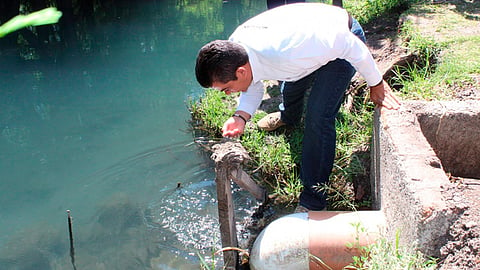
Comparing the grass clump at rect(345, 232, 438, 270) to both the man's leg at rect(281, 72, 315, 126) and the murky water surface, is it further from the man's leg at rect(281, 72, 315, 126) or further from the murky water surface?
the man's leg at rect(281, 72, 315, 126)

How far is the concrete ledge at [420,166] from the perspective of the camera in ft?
6.31

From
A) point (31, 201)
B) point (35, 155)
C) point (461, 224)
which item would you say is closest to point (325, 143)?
point (461, 224)

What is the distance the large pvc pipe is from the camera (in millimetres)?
2361

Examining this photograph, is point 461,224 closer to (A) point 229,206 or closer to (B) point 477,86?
(A) point 229,206

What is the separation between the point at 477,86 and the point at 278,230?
180cm

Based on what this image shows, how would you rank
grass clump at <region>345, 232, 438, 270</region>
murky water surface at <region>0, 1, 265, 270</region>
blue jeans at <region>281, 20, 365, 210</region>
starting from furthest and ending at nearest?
murky water surface at <region>0, 1, 265, 270</region> → blue jeans at <region>281, 20, 365, 210</region> → grass clump at <region>345, 232, 438, 270</region>

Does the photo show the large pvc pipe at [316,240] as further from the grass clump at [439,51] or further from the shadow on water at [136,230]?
the grass clump at [439,51]

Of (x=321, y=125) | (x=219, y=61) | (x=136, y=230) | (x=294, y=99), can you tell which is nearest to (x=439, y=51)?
(x=294, y=99)

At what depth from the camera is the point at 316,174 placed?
9.25 feet

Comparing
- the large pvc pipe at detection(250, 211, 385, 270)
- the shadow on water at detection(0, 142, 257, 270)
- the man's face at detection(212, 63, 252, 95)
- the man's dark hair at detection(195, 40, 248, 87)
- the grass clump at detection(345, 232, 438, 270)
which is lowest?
the shadow on water at detection(0, 142, 257, 270)

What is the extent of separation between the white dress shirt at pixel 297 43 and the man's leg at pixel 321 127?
0.15 metres

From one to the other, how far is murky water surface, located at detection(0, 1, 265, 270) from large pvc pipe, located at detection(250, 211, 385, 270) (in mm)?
326

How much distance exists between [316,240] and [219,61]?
0.98 m

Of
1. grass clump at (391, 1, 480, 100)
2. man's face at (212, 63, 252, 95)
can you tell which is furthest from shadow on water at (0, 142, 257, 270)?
grass clump at (391, 1, 480, 100)
